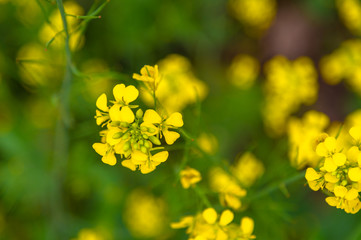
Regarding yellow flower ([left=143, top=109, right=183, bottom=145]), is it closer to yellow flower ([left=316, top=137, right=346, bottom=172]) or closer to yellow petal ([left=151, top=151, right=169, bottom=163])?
yellow petal ([left=151, top=151, right=169, bottom=163])

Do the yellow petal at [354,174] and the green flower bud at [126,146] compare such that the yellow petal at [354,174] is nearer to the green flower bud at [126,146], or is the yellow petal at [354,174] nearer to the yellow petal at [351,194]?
the yellow petal at [351,194]

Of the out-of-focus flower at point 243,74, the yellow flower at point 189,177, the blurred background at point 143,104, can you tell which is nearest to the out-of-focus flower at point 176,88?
the blurred background at point 143,104

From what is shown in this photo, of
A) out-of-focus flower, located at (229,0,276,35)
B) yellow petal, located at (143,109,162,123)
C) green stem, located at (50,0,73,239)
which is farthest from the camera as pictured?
out-of-focus flower, located at (229,0,276,35)

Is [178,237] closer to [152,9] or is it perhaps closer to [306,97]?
[306,97]

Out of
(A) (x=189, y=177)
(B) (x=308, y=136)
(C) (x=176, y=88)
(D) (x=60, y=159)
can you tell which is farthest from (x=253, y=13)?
(A) (x=189, y=177)

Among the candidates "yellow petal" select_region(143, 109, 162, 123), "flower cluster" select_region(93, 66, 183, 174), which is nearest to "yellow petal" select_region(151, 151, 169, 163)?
"flower cluster" select_region(93, 66, 183, 174)

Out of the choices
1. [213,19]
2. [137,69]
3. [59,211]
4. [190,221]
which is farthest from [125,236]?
[213,19]
